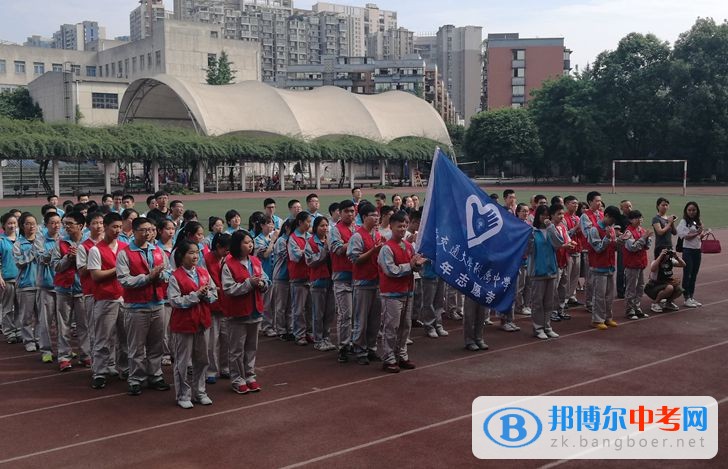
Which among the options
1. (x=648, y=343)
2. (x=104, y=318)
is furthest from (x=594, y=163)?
(x=104, y=318)

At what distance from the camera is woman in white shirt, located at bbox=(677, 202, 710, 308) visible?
11102mm

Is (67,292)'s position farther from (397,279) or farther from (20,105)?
(20,105)

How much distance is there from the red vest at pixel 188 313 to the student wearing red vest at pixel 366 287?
186 centimetres

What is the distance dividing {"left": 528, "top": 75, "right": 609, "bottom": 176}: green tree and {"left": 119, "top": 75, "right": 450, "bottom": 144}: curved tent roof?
24.4 feet

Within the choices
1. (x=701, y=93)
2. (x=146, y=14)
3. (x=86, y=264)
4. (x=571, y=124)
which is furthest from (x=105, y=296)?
(x=146, y=14)

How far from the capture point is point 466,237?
7852mm

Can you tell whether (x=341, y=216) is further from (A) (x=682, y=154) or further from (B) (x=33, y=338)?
(A) (x=682, y=154)

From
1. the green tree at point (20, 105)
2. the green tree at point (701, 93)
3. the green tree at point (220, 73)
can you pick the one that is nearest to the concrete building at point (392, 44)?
the green tree at point (220, 73)

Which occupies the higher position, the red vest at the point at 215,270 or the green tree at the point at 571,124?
the green tree at the point at 571,124

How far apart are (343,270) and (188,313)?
238cm

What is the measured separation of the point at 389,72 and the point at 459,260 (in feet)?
306

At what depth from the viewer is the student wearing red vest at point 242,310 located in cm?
693

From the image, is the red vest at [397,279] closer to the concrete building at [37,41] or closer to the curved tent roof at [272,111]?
the curved tent roof at [272,111]

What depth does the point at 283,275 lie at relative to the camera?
31.0 ft
